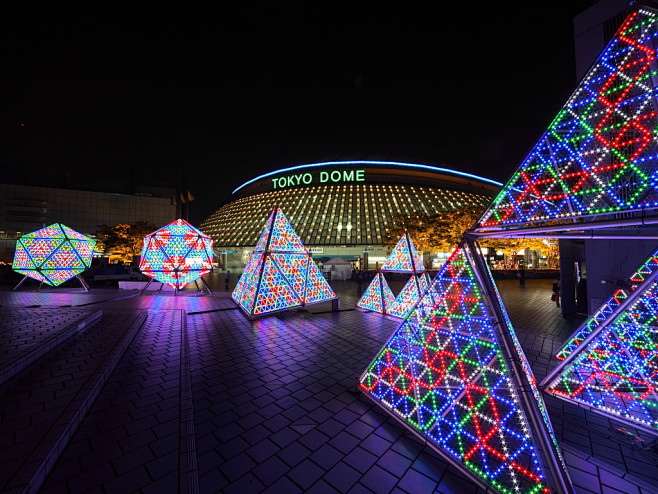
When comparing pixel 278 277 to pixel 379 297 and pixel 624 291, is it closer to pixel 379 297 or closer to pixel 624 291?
pixel 379 297

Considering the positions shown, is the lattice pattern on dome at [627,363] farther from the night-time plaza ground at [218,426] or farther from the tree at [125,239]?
the tree at [125,239]

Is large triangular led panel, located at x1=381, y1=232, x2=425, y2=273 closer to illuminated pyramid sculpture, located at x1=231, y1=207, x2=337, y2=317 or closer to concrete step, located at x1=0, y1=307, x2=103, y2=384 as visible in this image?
illuminated pyramid sculpture, located at x1=231, y1=207, x2=337, y2=317

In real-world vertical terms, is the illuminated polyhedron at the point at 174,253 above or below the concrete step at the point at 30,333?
above

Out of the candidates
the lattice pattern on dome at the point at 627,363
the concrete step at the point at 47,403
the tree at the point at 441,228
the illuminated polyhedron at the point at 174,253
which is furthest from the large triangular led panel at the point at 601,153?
the tree at the point at 441,228

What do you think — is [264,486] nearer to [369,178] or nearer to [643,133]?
[643,133]

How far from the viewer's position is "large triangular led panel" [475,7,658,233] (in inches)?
108

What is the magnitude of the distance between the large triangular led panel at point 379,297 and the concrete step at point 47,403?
9.12 meters

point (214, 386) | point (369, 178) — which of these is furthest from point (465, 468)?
point (369, 178)

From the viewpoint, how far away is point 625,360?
5.24 meters

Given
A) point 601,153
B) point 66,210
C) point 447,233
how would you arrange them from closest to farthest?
point 601,153, point 447,233, point 66,210

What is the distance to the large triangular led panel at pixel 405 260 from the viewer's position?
11823 mm

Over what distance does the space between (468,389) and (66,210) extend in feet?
249

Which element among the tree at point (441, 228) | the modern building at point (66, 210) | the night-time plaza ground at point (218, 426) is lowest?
the night-time plaza ground at point (218, 426)

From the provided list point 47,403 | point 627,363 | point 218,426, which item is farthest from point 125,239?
point 627,363
